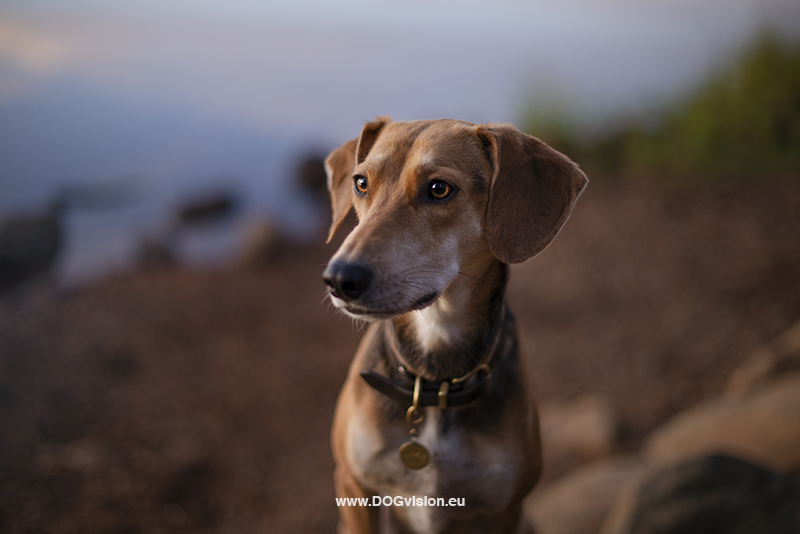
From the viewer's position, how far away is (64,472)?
419cm

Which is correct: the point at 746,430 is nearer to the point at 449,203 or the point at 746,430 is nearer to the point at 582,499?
the point at 582,499

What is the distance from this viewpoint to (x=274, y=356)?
6.22 metres

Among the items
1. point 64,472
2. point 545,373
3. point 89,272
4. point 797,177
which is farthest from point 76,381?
point 797,177

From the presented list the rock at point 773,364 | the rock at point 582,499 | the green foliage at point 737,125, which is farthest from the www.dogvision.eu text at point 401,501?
the green foliage at point 737,125

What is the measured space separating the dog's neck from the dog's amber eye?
39 centimetres

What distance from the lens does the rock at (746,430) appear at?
340 cm

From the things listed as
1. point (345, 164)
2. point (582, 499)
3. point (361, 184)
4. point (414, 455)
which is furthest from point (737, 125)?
point (414, 455)

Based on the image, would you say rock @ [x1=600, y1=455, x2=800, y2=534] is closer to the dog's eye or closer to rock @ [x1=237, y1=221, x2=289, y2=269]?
the dog's eye

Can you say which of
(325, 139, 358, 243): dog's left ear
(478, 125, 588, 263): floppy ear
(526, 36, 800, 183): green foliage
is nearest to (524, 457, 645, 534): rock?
(478, 125, 588, 263): floppy ear

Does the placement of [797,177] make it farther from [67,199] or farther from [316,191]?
[67,199]

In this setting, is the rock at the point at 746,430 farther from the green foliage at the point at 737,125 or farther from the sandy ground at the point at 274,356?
the green foliage at the point at 737,125

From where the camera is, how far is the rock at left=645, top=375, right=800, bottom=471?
340 cm

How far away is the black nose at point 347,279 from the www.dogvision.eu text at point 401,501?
105 centimetres

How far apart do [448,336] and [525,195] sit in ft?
2.31
